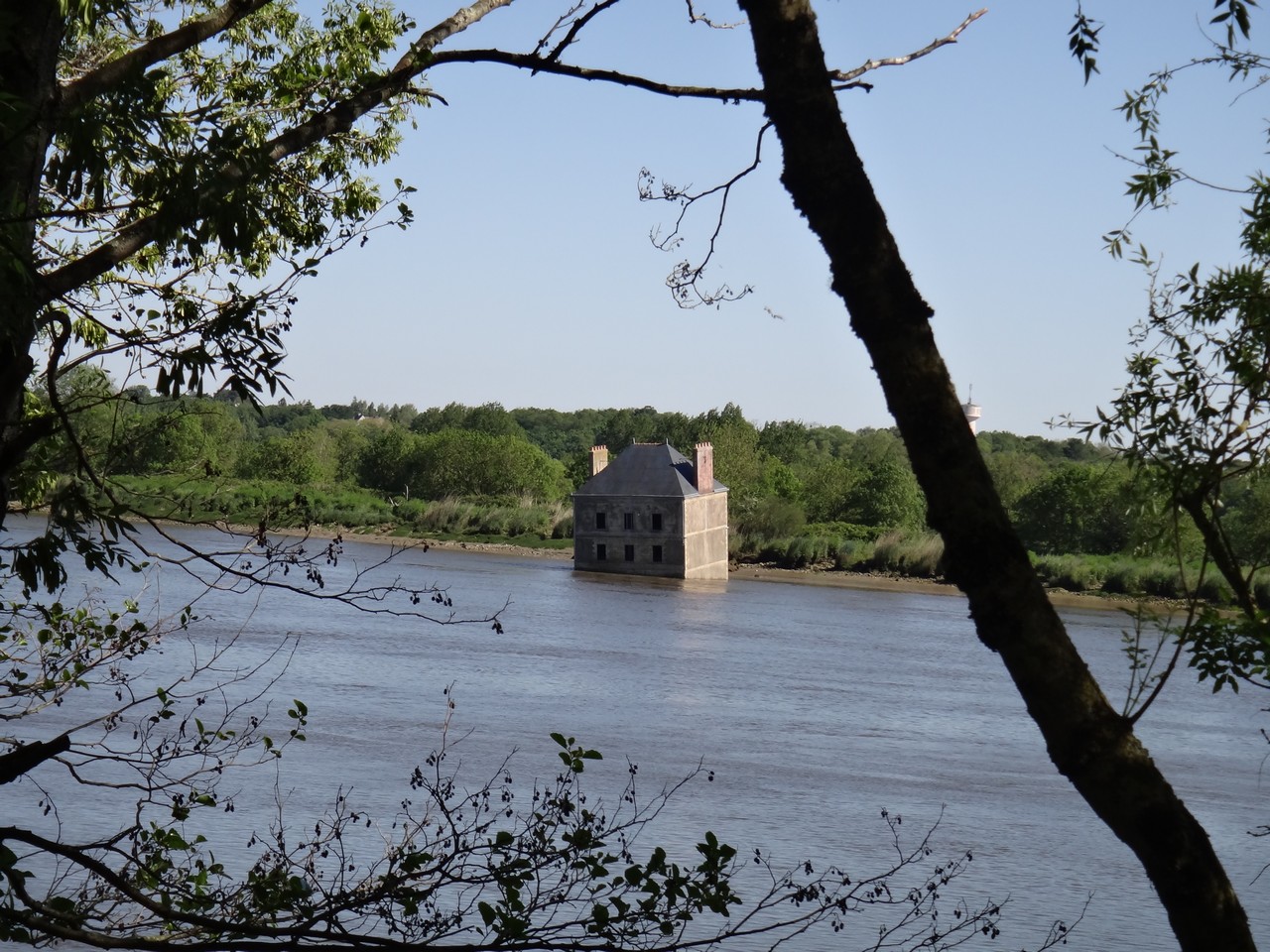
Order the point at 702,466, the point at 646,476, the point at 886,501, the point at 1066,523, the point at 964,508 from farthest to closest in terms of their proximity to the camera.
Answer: the point at 886,501 → the point at 702,466 → the point at 646,476 → the point at 1066,523 → the point at 964,508

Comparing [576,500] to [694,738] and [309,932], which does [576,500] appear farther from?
[309,932]

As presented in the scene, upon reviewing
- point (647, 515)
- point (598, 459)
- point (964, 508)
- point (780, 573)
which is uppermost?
point (598, 459)

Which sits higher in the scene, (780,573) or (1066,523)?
(1066,523)

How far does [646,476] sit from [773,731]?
27474 millimetres

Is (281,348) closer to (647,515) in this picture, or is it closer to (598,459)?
(647,515)

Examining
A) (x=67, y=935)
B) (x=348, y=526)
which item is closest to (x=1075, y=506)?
(x=348, y=526)

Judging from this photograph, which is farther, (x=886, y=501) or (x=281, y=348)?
(x=886, y=501)

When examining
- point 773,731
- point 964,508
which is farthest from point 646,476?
point 964,508

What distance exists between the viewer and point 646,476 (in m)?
48.8

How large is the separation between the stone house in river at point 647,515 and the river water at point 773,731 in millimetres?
9788

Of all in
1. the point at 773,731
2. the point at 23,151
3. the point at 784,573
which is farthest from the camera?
the point at 784,573

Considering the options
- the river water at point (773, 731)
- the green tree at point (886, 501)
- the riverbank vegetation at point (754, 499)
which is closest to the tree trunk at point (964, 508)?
the river water at point (773, 731)

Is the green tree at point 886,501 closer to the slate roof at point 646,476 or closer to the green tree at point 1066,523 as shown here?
the green tree at point 1066,523

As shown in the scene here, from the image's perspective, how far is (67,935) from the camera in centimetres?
318
